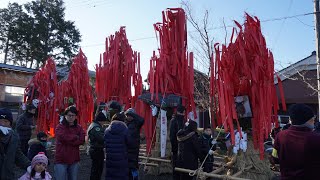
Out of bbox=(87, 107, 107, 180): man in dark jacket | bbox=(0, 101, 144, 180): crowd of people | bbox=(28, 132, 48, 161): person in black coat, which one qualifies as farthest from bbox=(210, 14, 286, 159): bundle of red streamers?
bbox=(28, 132, 48, 161): person in black coat

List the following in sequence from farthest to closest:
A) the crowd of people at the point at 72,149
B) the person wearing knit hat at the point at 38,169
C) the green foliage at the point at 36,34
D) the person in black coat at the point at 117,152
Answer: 1. the green foliage at the point at 36,34
2. the person in black coat at the point at 117,152
3. the person wearing knit hat at the point at 38,169
4. the crowd of people at the point at 72,149

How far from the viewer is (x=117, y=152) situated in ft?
15.8

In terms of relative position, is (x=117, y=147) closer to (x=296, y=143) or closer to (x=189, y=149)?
(x=189, y=149)

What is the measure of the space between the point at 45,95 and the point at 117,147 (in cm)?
749

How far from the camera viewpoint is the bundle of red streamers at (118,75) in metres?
9.67

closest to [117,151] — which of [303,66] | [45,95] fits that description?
[45,95]

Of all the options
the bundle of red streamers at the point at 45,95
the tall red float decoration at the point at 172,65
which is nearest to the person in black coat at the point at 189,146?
the tall red float decoration at the point at 172,65

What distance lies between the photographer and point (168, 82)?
793 cm

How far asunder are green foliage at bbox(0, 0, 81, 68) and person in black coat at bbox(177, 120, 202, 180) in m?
23.5

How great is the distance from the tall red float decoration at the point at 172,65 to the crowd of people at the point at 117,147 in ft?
4.35

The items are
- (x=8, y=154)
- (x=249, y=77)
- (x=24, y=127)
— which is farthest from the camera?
(x=24, y=127)

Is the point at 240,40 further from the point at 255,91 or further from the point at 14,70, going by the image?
the point at 14,70

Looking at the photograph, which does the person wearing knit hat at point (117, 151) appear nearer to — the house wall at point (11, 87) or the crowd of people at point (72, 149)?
the crowd of people at point (72, 149)

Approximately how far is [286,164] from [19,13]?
94.9ft
